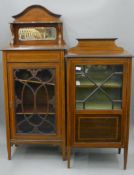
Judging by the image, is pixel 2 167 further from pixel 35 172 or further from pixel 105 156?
pixel 105 156

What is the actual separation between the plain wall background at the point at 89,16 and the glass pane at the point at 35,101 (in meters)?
0.59

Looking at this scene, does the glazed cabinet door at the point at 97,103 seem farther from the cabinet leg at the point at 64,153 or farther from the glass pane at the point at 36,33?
the glass pane at the point at 36,33

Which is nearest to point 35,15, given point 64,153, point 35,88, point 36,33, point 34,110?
point 36,33

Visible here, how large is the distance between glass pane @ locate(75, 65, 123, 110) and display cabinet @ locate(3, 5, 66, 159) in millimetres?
171

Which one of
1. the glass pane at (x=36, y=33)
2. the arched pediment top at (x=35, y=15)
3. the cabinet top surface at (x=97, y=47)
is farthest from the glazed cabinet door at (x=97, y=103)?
the arched pediment top at (x=35, y=15)

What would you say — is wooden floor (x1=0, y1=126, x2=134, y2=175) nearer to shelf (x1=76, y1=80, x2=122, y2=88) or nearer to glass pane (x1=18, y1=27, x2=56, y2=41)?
shelf (x1=76, y1=80, x2=122, y2=88)

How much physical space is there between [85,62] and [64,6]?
794 millimetres

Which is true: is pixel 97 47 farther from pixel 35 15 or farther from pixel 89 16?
pixel 35 15

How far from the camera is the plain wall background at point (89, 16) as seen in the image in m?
2.62

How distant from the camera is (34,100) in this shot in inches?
91.7

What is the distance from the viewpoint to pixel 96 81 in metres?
2.17

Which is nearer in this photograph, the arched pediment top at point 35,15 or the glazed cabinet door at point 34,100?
the glazed cabinet door at point 34,100

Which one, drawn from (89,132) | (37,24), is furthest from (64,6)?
(89,132)

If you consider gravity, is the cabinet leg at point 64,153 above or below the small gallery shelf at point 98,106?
below
